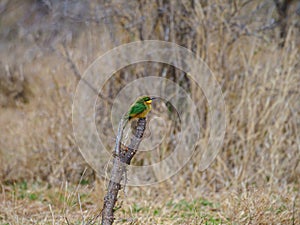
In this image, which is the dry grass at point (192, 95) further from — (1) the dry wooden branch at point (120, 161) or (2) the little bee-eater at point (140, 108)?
(2) the little bee-eater at point (140, 108)

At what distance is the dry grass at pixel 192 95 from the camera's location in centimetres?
520

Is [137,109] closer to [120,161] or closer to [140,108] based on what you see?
[140,108]

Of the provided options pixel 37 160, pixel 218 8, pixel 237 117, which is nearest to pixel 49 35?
pixel 37 160

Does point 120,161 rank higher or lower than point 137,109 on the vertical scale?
lower

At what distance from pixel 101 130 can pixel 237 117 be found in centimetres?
144

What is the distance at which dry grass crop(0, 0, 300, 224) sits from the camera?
17.0 feet

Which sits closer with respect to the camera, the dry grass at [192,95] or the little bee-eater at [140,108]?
the little bee-eater at [140,108]

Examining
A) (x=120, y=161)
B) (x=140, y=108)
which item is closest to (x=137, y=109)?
(x=140, y=108)

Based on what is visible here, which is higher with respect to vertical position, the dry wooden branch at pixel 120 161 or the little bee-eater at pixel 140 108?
the little bee-eater at pixel 140 108

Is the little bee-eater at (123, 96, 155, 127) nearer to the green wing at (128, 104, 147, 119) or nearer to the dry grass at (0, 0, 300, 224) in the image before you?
the green wing at (128, 104, 147, 119)

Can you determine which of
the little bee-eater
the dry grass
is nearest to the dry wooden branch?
the little bee-eater

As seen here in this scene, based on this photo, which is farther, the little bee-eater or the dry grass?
the dry grass

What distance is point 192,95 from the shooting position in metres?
5.52

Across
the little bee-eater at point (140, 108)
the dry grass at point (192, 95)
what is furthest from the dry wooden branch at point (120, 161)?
the dry grass at point (192, 95)
